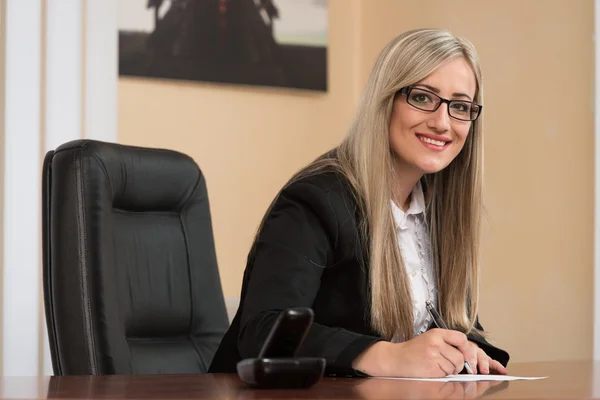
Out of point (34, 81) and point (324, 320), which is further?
point (34, 81)

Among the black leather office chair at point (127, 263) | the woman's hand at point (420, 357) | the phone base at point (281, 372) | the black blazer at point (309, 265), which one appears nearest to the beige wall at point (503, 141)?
the black leather office chair at point (127, 263)

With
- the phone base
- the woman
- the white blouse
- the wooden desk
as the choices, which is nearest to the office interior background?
the woman

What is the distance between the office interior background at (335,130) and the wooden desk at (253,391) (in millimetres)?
1135

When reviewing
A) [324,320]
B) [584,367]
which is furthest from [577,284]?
[324,320]

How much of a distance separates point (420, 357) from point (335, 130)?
2.63 m

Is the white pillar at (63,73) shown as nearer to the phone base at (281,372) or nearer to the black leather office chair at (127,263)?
the black leather office chair at (127,263)

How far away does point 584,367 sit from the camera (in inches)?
72.7

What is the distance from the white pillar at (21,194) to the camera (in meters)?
2.40

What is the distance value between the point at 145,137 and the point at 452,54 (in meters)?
1.85

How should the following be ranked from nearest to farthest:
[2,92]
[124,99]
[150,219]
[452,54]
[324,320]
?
1. [324,320]
2. [452,54]
3. [150,219]
4. [2,92]
5. [124,99]

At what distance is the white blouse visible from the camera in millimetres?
1933

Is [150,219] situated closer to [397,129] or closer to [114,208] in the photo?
[114,208]

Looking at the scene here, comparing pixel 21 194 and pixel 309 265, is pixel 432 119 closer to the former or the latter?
pixel 309 265

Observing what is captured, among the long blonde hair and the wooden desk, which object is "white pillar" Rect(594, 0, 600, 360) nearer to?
the long blonde hair
